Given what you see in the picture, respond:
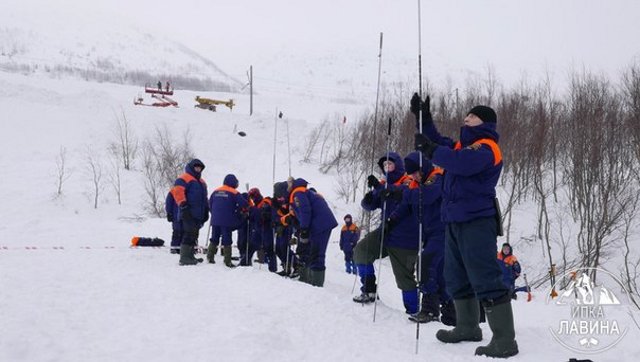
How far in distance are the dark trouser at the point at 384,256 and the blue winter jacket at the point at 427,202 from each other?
288 millimetres

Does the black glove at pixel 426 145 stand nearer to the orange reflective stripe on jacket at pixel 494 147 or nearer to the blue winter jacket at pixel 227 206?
the orange reflective stripe on jacket at pixel 494 147

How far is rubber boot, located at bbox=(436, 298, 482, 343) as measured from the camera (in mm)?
4258

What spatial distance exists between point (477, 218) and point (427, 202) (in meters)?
1.46

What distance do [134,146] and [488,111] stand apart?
29048 millimetres

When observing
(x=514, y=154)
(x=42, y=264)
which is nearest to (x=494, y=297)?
(x=42, y=264)

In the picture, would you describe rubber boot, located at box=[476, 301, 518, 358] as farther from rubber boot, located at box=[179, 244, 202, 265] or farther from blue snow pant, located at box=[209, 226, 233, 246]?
blue snow pant, located at box=[209, 226, 233, 246]

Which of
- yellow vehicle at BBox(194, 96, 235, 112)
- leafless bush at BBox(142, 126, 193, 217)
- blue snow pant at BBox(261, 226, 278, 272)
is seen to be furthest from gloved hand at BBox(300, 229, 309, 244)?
yellow vehicle at BBox(194, 96, 235, 112)

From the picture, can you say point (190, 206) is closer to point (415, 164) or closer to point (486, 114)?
point (415, 164)

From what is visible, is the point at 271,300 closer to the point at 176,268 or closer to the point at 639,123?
the point at 176,268

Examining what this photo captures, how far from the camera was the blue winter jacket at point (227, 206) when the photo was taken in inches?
378

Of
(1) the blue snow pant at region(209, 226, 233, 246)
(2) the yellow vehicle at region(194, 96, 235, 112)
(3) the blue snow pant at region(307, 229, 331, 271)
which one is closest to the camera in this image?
(3) the blue snow pant at region(307, 229, 331, 271)

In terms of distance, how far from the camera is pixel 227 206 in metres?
9.66

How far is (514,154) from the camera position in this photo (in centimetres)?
2345

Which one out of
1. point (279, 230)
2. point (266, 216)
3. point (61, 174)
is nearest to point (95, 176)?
point (61, 174)
